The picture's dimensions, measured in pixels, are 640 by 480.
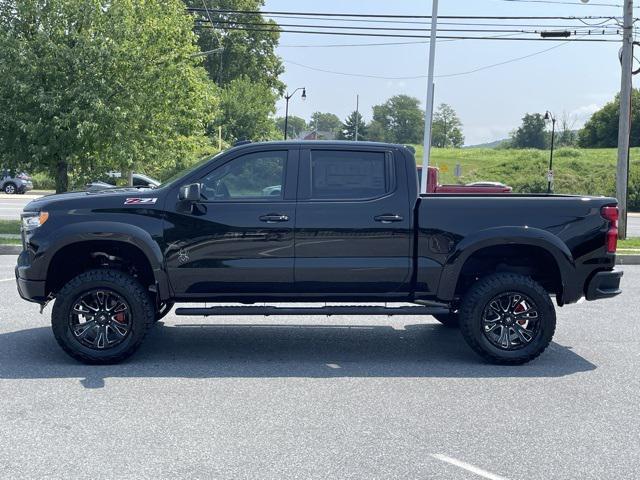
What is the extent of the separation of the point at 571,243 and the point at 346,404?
2788mm

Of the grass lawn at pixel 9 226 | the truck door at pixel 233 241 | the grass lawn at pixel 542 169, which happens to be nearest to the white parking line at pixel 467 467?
the truck door at pixel 233 241

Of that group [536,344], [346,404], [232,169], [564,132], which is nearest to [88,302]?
[232,169]

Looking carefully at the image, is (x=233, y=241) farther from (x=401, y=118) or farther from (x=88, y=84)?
(x=401, y=118)

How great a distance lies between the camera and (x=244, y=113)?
60531 millimetres

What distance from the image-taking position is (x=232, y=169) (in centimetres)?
717

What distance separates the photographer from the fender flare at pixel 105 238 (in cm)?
680

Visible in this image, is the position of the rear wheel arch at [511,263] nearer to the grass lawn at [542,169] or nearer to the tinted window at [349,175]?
the tinted window at [349,175]

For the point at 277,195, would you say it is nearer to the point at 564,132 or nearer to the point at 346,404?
the point at 346,404

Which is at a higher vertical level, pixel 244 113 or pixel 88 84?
pixel 244 113

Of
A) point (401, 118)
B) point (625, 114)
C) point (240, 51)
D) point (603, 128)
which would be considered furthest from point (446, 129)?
point (625, 114)

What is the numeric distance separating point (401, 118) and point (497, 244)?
17100cm

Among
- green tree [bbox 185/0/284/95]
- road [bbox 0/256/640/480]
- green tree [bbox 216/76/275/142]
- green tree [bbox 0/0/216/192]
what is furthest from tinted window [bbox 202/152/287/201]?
green tree [bbox 185/0/284/95]

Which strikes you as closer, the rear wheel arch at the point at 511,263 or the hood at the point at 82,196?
the hood at the point at 82,196

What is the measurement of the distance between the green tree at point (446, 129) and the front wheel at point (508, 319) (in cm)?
15529
